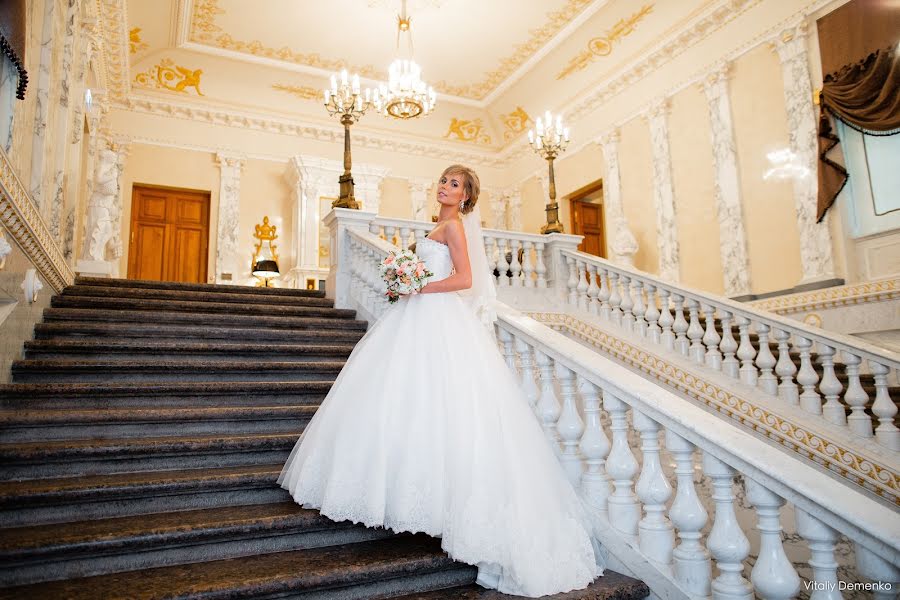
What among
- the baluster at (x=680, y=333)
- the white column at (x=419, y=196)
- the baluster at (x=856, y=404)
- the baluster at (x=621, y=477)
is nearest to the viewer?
the baluster at (x=621, y=477)

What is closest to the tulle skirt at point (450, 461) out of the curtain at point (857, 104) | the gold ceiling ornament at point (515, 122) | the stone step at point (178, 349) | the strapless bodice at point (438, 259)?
the strapless bodice at point (438, 259)

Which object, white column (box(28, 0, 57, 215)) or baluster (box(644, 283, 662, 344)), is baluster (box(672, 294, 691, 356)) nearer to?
baluster (box(644, 283, 662, 344))

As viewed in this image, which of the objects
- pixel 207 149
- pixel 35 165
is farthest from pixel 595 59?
pixel 35 165

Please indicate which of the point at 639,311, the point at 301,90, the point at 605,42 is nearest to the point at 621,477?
the point at 639,311

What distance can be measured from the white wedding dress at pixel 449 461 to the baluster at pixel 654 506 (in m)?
0.22

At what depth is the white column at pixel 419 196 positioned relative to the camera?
12.8 m

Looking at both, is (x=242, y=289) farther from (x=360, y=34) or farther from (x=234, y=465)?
(x=360, y=34)

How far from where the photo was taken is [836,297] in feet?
22.1

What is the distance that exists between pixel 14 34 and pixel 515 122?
10462mm

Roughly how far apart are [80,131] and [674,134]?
810 cm

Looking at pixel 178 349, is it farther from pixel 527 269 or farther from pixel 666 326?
pixel 666 326

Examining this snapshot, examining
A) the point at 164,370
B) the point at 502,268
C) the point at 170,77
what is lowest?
the point at 164,370

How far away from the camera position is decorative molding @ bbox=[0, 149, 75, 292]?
3342 millimetres

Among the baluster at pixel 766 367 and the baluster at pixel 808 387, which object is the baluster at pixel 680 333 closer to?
the baluster at pixel 766 367
